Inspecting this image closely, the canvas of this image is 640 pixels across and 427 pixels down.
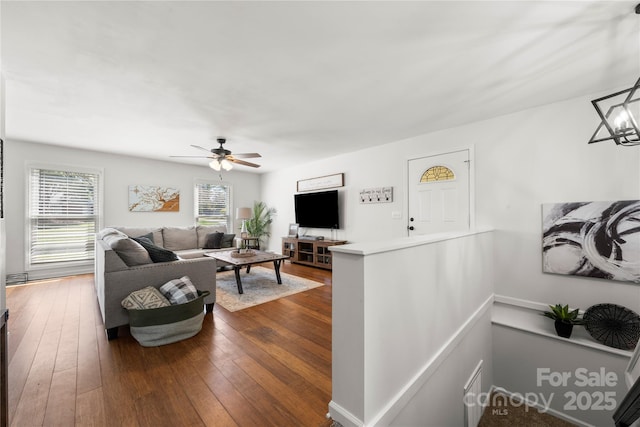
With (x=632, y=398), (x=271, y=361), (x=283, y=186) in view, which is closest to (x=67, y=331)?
(x=271, y=361)

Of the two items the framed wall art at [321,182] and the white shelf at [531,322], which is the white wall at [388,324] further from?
the framed wall art at [321,182]

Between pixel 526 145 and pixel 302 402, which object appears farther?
pixel 526 145

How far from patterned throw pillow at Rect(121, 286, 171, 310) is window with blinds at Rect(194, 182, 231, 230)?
4003 millimetres

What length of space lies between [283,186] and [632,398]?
246 inches

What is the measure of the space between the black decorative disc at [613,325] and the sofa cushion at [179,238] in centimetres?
596

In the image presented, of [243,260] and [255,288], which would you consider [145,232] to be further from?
[255,288]

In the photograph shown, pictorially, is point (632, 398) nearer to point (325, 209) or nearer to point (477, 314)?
point (477, 314)

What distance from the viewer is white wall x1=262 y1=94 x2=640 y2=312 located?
2418mm

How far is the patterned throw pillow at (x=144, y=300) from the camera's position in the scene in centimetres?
227

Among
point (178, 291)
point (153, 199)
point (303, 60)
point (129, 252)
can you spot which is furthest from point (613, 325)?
point (153, 199)

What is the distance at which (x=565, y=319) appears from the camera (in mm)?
2395

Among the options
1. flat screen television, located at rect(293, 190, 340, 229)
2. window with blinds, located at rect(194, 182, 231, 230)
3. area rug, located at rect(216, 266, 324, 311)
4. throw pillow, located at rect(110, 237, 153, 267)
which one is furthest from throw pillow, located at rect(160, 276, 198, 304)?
window with blinds, located at rect(194, 182, 231, 230)

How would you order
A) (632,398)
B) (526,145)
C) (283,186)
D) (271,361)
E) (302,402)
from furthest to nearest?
(283,186), (526,145), (271,361), (302,402), (632,398)

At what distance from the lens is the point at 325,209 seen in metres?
5.32
